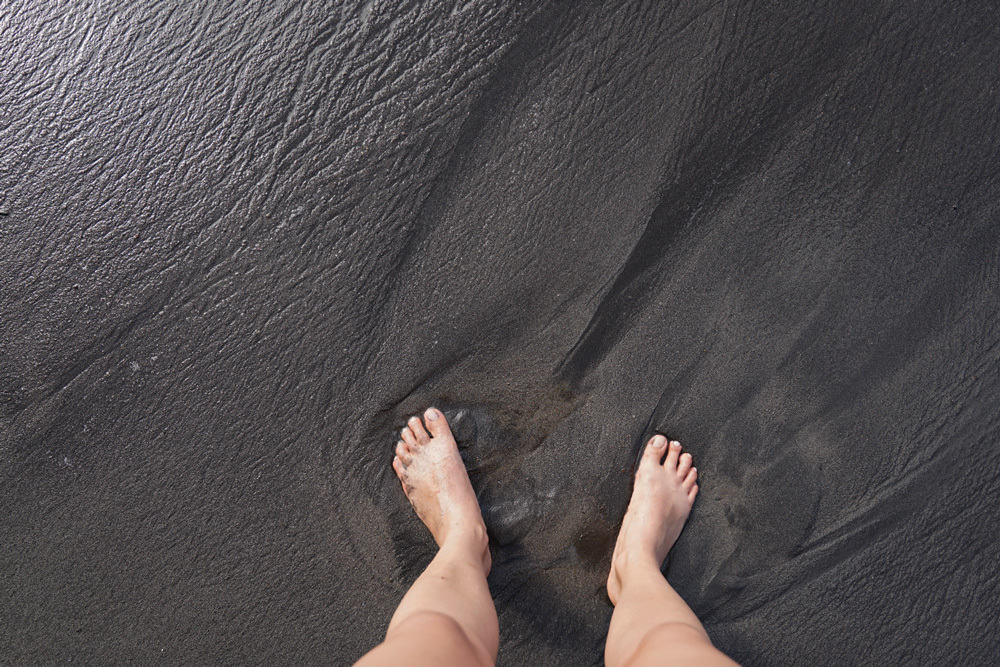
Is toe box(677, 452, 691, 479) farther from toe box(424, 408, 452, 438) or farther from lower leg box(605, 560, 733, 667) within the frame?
toe box(424, 408, 452, 438)

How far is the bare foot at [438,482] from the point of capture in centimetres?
165

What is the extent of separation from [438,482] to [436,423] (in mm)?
175

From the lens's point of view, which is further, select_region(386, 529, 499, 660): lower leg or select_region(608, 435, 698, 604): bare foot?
select_region(608, 435, 698, 604): bare foot

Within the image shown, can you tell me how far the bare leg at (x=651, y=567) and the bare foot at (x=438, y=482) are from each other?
416mm

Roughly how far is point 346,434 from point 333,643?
651mm

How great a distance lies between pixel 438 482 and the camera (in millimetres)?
1643

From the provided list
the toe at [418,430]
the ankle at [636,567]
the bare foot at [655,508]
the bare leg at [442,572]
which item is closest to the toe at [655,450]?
the bare foot at [655,508]

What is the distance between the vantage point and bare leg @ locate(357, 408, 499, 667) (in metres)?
1.29

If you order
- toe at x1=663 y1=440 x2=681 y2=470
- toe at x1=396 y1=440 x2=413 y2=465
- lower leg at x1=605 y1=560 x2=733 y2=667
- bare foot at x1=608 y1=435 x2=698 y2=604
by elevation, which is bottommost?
lower leg at x1=605 y1=560 x2=733 y2=667

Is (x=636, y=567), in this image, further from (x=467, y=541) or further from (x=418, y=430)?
(x=418, y=430)

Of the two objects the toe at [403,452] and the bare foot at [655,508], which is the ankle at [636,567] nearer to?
the bare foot at [655,508]

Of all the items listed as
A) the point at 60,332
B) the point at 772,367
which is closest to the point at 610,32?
the point at 772,367

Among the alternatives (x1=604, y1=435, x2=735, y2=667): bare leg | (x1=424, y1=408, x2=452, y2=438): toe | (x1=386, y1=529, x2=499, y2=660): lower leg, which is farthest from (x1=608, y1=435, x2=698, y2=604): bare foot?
(x1=424, y1=408, x2=452, y2=438): toe

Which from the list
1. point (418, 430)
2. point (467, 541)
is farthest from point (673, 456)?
point (418, 430)
